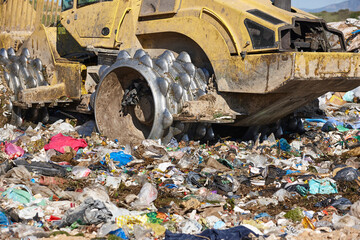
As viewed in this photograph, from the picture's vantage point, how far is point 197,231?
3.98 meters

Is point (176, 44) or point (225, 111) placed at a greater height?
point (176, 44)

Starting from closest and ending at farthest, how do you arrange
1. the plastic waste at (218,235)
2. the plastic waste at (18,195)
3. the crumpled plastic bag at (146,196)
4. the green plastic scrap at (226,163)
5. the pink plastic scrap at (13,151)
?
the plastic waste at (218,235) < the plastic waste at (18,195) < the crumpled plastic bag at (146,196) < the green plastic scrap at (226,163) < the pink plastic scrap at (13,151)

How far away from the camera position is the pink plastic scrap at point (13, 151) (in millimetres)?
5941

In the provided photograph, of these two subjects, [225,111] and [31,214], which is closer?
[31,214]

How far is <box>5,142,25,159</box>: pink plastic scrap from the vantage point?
234 inches

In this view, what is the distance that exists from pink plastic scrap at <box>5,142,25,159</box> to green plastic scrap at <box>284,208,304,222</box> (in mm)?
3099

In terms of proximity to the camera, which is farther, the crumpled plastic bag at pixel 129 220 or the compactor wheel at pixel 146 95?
the compactor wheel at pixel 146 95

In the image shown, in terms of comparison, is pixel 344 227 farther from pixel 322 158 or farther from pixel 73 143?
pixel 73 143

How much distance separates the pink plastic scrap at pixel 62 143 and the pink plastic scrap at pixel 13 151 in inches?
13.8

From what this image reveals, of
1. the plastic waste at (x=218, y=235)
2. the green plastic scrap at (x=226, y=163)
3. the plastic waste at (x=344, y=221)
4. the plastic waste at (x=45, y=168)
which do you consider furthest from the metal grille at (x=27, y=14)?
the plastic waste at (x=344, y=221)

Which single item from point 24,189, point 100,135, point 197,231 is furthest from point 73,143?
point 197,231

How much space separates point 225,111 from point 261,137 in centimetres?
127

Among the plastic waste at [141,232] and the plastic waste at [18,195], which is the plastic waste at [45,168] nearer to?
the plastic waste at [18,195]

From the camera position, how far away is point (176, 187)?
508 centimetres
